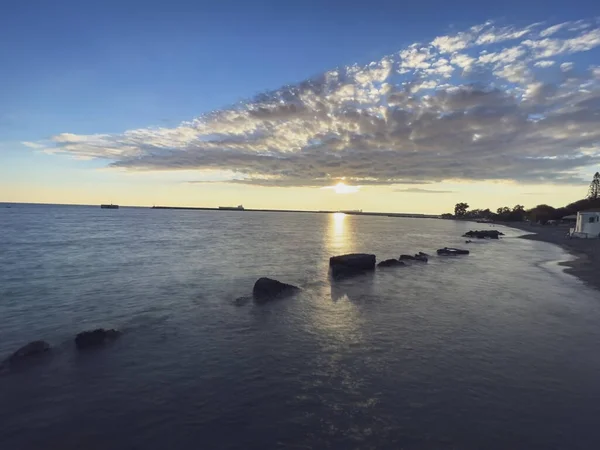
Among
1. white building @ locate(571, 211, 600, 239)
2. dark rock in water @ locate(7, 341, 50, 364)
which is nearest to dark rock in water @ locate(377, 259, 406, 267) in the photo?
dark rock in water @ locate(7, 341, 50, 364)

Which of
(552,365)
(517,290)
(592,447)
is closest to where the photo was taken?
(592,447)

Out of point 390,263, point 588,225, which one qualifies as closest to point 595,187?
point 588,225

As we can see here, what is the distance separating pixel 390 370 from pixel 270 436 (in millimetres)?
6066

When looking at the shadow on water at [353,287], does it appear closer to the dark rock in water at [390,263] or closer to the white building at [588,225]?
the dark rock in water at [390,263]

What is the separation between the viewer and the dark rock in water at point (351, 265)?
37656mm

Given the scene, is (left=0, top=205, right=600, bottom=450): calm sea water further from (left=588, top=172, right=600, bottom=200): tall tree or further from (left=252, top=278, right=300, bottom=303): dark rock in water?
(left=588, top=172, right=600, bottom=200): tall tree

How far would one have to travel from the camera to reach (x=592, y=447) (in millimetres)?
9070

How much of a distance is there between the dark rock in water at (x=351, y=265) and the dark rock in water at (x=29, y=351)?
26.7 meters

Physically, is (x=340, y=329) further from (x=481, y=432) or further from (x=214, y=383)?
(x=481, y=432)

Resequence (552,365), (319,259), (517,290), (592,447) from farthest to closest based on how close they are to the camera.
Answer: (319,259) → (517,290) → (552,365) → (592,447)

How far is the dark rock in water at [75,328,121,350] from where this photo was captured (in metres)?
15.6

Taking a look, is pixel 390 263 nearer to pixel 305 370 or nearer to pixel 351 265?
pixel 351 265

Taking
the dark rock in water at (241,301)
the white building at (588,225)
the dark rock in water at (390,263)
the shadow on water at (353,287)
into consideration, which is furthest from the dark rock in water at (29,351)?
the white building at (588,225)

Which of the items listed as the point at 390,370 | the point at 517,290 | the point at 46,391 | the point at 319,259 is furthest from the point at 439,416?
the point at 319,259
